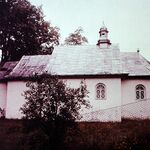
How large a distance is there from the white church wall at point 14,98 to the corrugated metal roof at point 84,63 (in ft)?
2.78

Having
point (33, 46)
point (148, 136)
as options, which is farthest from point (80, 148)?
point (33, 46)

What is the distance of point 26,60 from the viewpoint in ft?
101

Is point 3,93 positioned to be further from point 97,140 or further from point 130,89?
point 97,140

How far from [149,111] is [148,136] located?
399 inches

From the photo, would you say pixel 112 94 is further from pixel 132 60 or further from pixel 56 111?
pixel 56 111

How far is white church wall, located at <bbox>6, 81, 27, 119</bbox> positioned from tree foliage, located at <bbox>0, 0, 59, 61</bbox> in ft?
43.7

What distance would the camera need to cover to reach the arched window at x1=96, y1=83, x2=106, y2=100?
26.1 metres

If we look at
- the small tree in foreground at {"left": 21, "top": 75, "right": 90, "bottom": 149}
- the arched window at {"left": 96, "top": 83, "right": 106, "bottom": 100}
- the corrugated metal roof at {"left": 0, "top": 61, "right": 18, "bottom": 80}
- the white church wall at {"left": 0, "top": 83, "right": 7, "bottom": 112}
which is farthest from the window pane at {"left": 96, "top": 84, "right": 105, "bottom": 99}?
the small tree in foreground at {"left": 21, "top": 75, "right": 90, "bottom": 149}

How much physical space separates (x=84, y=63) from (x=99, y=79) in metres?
2.33

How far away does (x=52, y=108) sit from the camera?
16.4 m

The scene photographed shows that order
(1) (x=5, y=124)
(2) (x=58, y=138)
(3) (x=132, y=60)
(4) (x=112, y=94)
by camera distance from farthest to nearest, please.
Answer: (3) (x=132, y=60), (4) (x=112, y=94), (1) (x=5, y=124), (2) (x=58, y=138)

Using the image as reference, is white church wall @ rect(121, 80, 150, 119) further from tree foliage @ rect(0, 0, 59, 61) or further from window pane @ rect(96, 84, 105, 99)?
tree foliage @ rect(0, 0, 59, 61)

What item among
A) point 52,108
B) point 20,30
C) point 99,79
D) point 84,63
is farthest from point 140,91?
point 20,30

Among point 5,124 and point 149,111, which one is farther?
point 149,111
